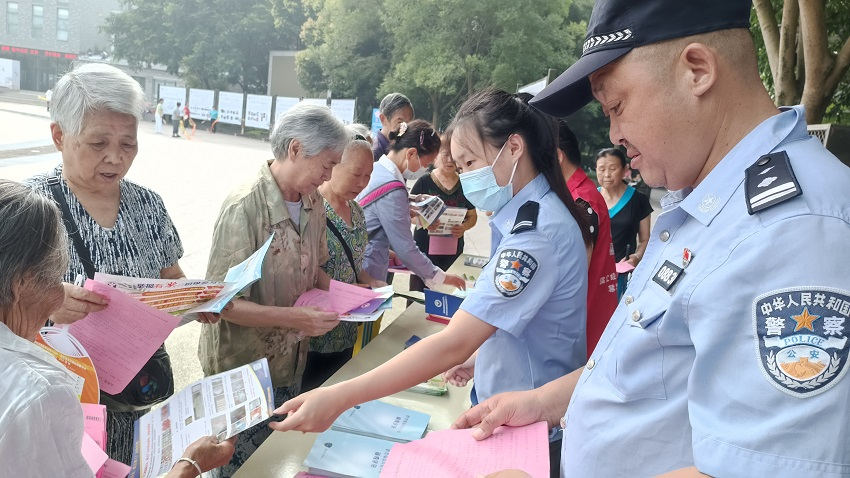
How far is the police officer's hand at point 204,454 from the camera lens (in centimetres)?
122

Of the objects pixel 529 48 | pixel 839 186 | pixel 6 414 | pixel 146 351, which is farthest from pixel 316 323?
pixel 529 48

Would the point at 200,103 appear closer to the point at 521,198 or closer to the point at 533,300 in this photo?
the point at 521,198

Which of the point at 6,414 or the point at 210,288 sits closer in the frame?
the point at 6,414

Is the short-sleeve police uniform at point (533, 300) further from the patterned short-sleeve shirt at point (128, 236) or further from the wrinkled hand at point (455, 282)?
the wrinkled hand at point (455, 282)

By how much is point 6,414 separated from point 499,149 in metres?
1.28

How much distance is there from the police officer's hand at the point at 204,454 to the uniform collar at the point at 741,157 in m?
1.09

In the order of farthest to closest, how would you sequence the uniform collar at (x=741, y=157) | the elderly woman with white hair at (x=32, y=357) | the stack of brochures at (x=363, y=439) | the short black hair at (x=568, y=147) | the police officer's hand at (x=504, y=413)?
the short black hair at (x=568, y=147), the stack of brochures at (x=363, y=439), the police officer's hand at (x=504, y=413), the elderly woman with white hair at (x=32, y=357), the uniform collar at (x=741, y=157)

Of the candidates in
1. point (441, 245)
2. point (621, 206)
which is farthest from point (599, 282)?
point (621, 206)

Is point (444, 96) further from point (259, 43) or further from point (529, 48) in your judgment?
point (259, 43)

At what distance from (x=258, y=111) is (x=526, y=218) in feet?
81.7

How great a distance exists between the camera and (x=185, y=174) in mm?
11906

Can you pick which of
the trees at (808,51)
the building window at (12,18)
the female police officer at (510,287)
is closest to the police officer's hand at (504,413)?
the female police officer at (510,287)

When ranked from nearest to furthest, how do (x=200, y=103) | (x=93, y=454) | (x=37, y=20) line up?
(x=93, y=454), (x=200, y=103), (x=37, y=20)

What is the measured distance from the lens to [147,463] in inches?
51.9
